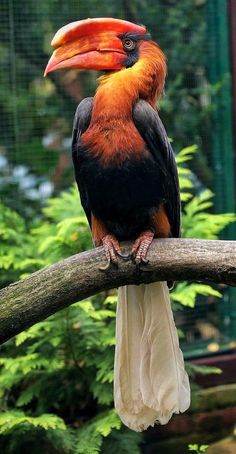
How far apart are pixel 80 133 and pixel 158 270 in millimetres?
708

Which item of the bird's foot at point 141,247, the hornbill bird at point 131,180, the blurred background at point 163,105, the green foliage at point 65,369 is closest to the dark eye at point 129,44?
the hornbill bird at point 131,180

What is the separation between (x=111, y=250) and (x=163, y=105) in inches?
102

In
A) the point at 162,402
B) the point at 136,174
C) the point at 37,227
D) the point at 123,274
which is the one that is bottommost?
the point at 162,402

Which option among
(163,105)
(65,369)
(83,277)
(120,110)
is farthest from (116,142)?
(163,105)

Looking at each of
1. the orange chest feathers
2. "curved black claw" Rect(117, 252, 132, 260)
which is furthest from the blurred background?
"curved black claw" Rect(117, 252, 132, 260)

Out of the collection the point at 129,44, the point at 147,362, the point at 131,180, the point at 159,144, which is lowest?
the point at 147,362

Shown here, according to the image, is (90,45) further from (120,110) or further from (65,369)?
(65,369)

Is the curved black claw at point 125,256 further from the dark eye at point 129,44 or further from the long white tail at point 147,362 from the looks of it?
the dark eye at point 129,44

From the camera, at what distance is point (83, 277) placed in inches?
105

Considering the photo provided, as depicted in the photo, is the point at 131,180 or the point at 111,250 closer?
the point at 111,250

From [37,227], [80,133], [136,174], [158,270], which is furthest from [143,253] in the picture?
[37,227]

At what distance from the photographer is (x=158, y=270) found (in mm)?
2707

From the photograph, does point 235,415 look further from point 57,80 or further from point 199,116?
point 57,80

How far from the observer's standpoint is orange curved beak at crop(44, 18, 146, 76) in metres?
3.00
